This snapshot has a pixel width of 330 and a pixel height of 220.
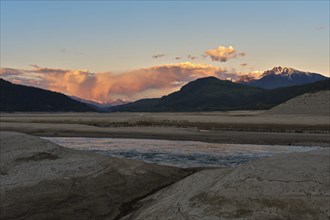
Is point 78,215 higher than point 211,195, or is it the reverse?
point 211,195

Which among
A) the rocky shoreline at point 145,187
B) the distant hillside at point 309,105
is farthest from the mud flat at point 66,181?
the distant hillside at point 309,105

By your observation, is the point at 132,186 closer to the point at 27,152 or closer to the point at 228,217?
the point at 27,152

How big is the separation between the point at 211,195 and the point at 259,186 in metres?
1.44

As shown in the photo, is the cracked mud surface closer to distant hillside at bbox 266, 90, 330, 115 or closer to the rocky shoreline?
the rocky shoreline

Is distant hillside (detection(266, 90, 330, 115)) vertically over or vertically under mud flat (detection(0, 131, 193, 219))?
over

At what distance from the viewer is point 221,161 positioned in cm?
2891

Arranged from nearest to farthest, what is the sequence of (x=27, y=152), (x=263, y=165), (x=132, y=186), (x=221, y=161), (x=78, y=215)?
(x=263, y=165) → (x=78, y=215) → (x=132, y=186) → (x=27, y=152) → (x=221, y=161)

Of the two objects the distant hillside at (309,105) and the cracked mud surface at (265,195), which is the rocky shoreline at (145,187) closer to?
the cracked mud surface at (265,195)

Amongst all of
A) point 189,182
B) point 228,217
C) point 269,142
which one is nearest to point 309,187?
point 228,217

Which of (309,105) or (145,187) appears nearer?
(145,187)

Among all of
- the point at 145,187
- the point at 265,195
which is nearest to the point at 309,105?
the point at 145,187

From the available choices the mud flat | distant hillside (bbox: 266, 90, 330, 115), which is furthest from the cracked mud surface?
distant hillside (bbox: 266, 90, 330, 115)

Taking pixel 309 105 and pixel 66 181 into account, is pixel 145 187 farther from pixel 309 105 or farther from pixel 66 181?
pixel 309 105

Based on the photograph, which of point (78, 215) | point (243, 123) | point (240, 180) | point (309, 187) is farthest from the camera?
point (243, 123)
